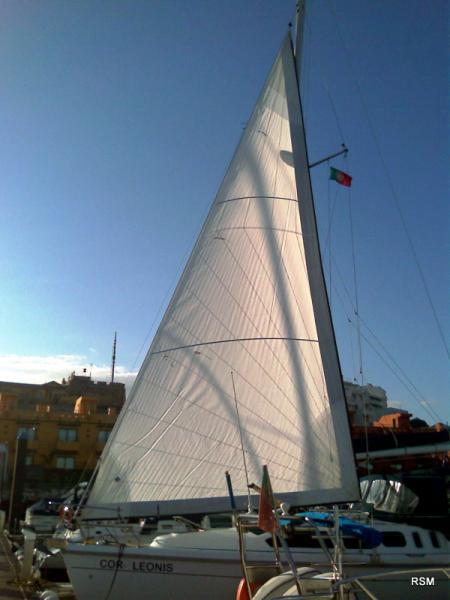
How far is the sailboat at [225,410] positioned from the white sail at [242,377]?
0.06 feet

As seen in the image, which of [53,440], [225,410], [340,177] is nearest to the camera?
[225,410]

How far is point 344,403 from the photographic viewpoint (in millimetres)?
9445

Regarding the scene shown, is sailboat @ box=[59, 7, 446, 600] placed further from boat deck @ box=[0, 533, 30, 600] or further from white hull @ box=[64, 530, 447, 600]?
boat deck @ box=[0, 533, 30, 600]

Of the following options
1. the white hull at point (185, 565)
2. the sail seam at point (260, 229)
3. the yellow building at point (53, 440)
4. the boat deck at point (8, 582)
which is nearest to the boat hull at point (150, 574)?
the white hull at point (185, 565)

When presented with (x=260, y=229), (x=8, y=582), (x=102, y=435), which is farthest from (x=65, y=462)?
(x=260, y=229)

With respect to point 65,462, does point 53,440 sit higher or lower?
higher

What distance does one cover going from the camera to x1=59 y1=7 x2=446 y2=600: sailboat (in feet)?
29.3

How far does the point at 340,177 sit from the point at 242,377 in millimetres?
5449

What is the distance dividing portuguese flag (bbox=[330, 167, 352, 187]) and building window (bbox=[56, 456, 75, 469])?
103ft

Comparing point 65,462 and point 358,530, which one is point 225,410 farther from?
point 65,462

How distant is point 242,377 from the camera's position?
9562 mm

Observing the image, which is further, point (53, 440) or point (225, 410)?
point (53, 440)

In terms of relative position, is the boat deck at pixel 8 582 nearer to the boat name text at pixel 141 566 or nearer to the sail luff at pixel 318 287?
the boat name text at pixel 141 566

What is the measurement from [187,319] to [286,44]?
592 centimetres
